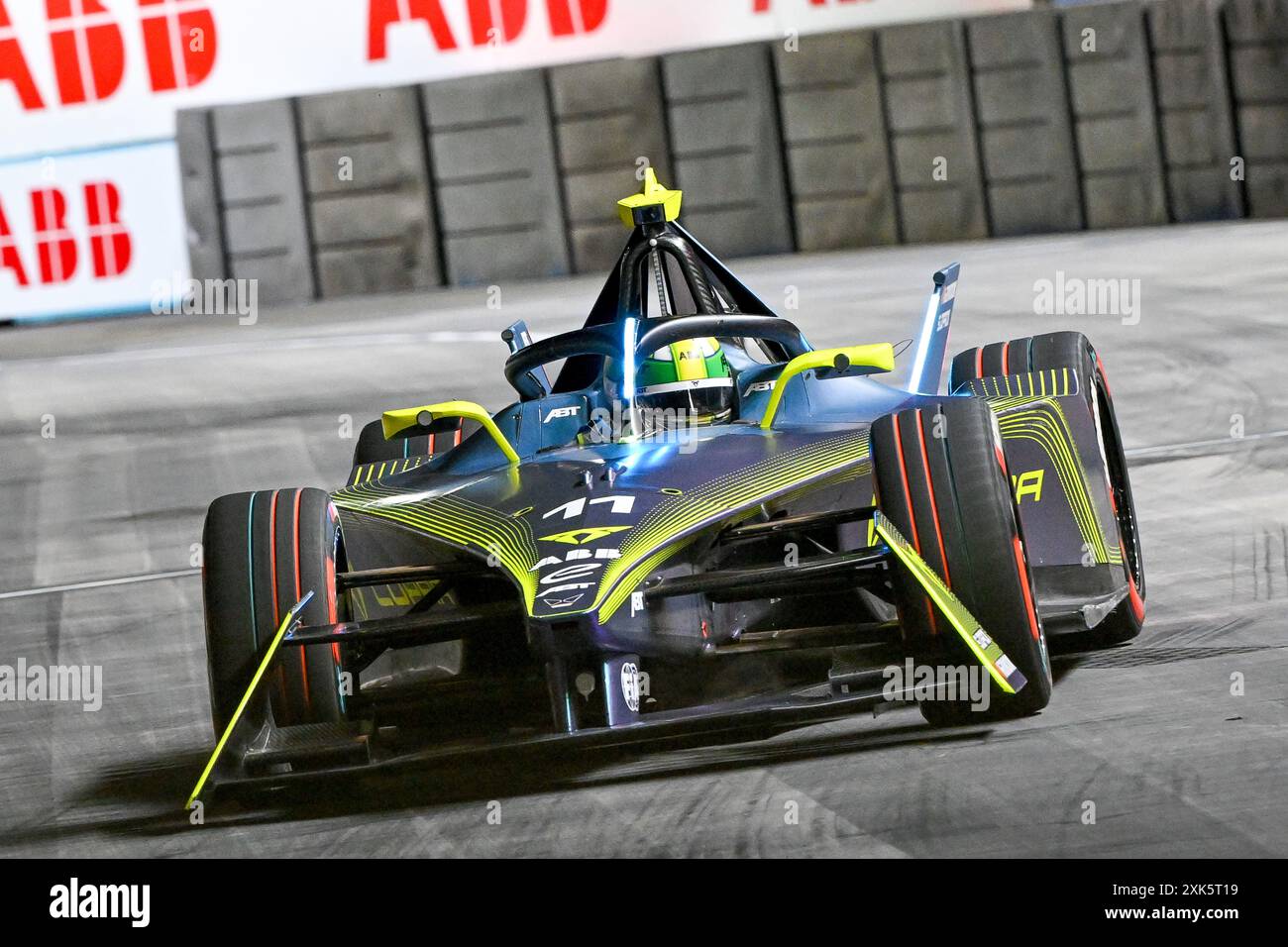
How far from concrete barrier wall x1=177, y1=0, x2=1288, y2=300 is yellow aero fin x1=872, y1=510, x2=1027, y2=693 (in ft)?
47.9

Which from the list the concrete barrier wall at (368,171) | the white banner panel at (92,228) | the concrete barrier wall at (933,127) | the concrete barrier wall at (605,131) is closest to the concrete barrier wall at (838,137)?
the concrete barrier wall at (933,127)

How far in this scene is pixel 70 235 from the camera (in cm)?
2066

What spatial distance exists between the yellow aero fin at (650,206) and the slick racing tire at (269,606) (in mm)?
2246

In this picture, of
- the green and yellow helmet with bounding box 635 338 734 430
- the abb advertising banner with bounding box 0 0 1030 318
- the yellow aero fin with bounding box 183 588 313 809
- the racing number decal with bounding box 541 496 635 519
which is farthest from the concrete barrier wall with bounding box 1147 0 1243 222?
the yellow aero fin with bounding box 183 588 313 809

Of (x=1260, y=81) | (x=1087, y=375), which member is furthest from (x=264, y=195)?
(x=1087, y=375)

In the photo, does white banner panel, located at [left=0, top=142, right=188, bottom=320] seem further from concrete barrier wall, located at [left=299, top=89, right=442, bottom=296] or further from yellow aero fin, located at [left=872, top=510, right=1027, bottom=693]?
yellow aero fin, located at [left=872, top=510, right=1027, bottom=693]

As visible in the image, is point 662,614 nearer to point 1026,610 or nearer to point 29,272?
point 1026,610

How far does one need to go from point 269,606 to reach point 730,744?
131cm

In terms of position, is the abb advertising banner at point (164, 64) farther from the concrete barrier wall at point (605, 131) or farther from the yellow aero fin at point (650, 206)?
the yellow aero fin at point (650, 206)

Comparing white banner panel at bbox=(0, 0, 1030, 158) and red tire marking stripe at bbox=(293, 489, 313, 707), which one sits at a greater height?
white banner panel at bbox=(0, 0, 1030, 158)

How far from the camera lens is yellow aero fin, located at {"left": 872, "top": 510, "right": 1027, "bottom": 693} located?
4.99 meters

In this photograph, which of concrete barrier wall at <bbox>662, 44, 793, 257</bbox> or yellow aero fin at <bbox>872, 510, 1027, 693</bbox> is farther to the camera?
concrete barrier wall at <bbox>662, 44, 793, 257</bbox>

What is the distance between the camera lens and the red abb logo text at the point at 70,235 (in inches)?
813
